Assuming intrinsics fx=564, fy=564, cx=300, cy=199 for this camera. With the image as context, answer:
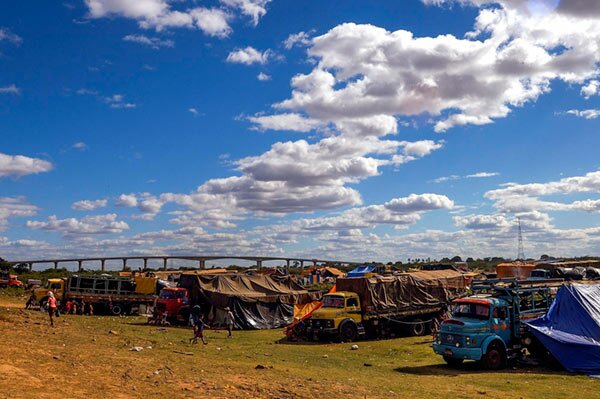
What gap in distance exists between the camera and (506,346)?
1867 centimetres

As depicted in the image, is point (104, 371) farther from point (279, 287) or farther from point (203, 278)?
point (279, 287)

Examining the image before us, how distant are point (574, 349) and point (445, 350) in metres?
3.94

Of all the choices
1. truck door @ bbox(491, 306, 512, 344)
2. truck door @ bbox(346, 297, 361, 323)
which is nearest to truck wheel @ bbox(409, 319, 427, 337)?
truck door @ bbox(346, 297, 361, 323)

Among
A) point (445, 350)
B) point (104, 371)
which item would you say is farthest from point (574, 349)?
point (104, 371)

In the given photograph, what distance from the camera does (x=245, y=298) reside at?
1309 inches

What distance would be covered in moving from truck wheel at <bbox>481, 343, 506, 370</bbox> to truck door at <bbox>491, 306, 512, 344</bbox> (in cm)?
47

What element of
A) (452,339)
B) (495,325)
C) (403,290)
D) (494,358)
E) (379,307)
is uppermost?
(403,290)

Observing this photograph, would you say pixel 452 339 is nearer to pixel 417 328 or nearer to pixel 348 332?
pixel 348 332

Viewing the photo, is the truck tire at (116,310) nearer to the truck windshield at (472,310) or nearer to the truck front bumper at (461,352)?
the truck windshield at (472,310)

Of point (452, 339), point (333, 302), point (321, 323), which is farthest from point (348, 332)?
point (452, 339)

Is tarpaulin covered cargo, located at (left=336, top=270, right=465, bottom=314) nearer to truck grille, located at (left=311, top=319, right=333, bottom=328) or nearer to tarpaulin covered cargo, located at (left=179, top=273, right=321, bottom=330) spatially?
truck grille, located at (left=311, top=319, right=333, bottom=328)

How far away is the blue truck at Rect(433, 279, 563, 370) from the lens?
18031mm

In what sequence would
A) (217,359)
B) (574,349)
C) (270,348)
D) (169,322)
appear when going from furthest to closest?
(169,322), (270,348), (217,359), (574,349)

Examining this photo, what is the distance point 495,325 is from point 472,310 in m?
0.87
